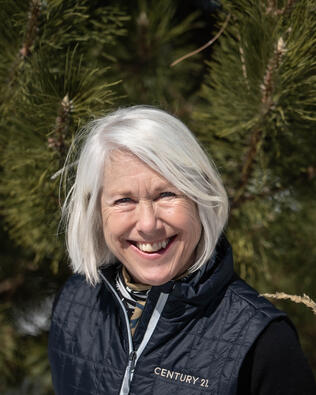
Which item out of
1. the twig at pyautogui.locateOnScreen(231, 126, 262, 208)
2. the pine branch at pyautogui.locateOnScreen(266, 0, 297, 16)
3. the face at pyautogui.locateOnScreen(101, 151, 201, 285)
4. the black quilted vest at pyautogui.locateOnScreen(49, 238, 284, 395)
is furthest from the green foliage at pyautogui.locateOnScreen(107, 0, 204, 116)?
the black quilted vest at pyautogui.locateOnScreen(49, 238, 284, 395)

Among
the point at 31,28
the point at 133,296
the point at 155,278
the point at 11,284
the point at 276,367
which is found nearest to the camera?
the point at 276,367

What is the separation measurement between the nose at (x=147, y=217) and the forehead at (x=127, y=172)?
42 mm

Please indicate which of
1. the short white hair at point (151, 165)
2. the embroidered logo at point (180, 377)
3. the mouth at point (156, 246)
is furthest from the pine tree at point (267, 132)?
the embroidered logo at point (180, 377)

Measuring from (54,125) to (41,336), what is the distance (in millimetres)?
846

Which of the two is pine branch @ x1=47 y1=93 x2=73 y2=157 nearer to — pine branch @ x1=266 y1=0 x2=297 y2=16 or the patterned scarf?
the patterned scarf

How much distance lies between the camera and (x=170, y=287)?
920 millimetres

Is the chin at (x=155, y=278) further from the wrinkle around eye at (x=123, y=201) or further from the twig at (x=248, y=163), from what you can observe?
the twig at (x=248, y=163)

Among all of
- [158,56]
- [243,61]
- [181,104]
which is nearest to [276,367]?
[243,61]

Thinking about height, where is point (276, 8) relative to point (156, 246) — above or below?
above

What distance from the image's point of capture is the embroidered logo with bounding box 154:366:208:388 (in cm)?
85

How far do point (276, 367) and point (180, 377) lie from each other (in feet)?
0.60

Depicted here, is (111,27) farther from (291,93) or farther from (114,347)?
(114,347)

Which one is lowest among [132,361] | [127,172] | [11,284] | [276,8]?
[11,284]

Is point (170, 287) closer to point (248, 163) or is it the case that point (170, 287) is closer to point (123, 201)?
point (123, 201)
